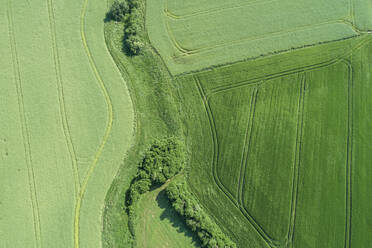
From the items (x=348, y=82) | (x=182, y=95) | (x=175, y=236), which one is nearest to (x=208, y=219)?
(x=175, y=236)

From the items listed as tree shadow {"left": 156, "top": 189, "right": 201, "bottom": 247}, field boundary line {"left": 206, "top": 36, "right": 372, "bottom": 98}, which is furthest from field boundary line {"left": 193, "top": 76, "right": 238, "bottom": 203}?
tree shadow {"left": 156, "top": 189, "right": 201, "bottom": 247}

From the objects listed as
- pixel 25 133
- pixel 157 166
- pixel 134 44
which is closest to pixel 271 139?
pixel 157 166

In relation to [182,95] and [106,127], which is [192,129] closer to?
[182,95]

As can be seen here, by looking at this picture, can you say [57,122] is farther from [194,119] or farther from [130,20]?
[194,119]

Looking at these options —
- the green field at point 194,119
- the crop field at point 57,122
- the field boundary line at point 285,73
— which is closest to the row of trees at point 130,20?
the green field at point 194,119

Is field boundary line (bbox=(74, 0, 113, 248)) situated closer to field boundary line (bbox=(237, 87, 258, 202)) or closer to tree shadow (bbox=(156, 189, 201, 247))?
tree shadow (bbox=(156, 189, 201, 247))
